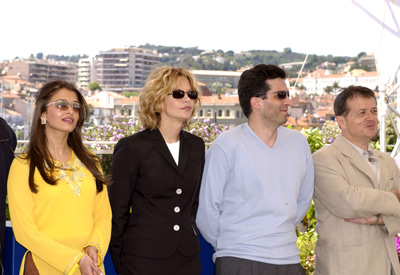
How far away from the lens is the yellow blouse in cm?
229

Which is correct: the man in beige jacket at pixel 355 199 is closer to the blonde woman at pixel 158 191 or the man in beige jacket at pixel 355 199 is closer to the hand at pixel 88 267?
the blonde woman at pixel 158 191

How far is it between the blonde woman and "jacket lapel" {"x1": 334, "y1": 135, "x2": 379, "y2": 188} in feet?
2.69

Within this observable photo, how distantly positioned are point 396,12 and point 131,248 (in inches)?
180

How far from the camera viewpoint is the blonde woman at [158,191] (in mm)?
Result: 2484

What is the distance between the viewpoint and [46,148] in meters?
2.46

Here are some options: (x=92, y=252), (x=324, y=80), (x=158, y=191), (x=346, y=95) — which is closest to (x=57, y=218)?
(x=92, y=252)

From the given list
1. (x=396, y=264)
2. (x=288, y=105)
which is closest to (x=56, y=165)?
(x=288, y=105)

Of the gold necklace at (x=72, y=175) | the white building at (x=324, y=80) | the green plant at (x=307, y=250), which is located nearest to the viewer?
the gold necklace at (x=72, y=175)

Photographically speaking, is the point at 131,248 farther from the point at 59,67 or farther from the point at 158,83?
the point at 59,67

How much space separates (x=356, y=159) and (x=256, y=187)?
63 cm

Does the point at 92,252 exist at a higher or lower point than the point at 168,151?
lower

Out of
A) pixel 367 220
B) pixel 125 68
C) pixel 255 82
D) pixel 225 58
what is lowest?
pixel 125 68

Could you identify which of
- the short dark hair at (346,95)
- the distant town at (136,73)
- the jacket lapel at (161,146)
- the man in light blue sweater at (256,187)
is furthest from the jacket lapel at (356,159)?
the distant town at (136,73)

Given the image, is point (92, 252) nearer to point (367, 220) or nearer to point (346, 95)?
point (367, 220)
